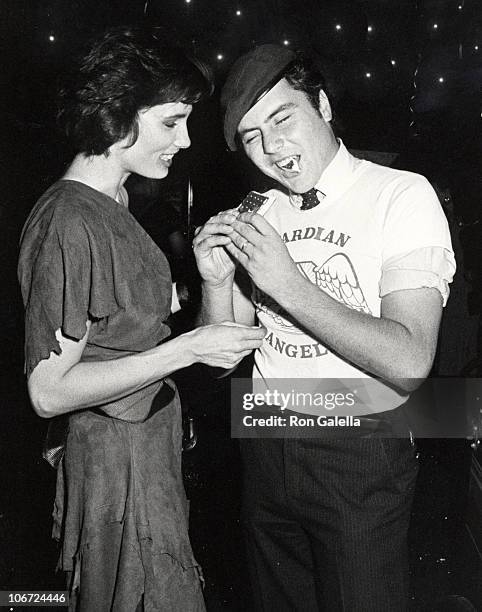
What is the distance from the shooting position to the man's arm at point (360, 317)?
141 cm

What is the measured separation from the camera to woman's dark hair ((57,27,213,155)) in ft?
5.44

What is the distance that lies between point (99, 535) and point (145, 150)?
1.14 m

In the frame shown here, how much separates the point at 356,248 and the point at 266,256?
0.29m

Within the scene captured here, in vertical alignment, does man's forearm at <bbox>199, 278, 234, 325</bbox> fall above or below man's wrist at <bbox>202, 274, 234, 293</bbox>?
below

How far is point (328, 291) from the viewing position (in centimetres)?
166

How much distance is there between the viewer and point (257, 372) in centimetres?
187

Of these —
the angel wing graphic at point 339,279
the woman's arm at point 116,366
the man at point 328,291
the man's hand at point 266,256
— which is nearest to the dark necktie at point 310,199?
the man at point 328,291

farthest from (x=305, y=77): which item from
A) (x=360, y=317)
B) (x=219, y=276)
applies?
(x=360, y=317)

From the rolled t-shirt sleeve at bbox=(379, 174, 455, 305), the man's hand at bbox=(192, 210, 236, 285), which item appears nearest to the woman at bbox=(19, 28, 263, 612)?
the man's hand at bbox=(192, 210, 236, 285)

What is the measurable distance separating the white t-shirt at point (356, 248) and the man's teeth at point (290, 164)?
85 mm

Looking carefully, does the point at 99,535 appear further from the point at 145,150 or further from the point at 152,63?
the point at 152,63

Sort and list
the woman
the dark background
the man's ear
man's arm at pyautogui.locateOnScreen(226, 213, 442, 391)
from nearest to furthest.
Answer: man's arm at pyautogui.locateOnScreen(226, 213, 442, 391), the woman, the man's ear, the dark background

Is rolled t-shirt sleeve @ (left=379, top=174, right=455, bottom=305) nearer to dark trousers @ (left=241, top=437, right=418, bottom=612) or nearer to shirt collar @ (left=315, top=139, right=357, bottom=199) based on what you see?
shirt collar @ (left=315, top=139, right=357, bottom=199)

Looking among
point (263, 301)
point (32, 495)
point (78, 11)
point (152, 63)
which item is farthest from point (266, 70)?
point (32, 495)
